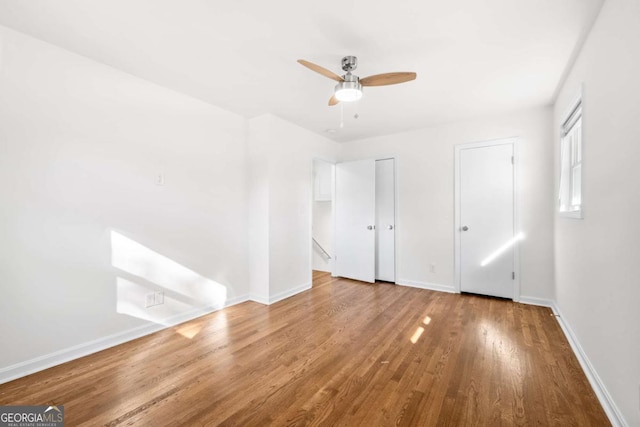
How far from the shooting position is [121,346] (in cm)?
242

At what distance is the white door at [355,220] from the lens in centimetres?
458

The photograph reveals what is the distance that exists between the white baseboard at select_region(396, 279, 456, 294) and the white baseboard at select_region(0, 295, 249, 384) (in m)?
3.06

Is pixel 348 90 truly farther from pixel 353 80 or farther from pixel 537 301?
pixel 537 301

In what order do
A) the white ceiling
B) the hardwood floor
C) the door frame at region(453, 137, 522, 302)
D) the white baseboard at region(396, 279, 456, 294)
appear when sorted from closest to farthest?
the hardwood floor < the white ceiling < the door frame at region(453, 137, 522, 302) < the white baseboard at region(396, 279, 456, 294)

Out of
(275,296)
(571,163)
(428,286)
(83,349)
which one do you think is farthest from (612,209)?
(83,349)

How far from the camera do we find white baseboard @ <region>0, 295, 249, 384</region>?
1.93 m

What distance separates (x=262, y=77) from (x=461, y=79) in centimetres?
197

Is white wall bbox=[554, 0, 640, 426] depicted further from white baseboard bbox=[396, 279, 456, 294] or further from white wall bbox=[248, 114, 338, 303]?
white wall bbox=[248, 114, 338, 303]

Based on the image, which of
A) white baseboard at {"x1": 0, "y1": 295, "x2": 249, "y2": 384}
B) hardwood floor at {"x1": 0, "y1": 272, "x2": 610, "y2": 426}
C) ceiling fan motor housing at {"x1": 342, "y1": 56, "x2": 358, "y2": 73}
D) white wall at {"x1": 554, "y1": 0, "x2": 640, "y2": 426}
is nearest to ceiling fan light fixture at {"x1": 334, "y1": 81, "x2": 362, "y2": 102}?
ceiling fan motor housing at {"x1": 342, "y1": 56, "x2": 358, "y2": 73}

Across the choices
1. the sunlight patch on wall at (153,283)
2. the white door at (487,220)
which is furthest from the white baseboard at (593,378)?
the sunlight patch on wall at (153,283)

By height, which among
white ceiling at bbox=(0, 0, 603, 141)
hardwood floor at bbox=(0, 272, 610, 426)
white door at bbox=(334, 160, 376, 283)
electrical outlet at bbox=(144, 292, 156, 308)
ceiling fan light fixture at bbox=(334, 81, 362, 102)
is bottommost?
hardwood floor at bbox=(0, 272, 610, 426)

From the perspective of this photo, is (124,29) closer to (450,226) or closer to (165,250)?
(165,250)

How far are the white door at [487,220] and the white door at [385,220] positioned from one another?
1035mm

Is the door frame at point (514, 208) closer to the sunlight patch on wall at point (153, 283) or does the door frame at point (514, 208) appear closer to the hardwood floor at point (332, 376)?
the hardwood floor at point (332, 376)
